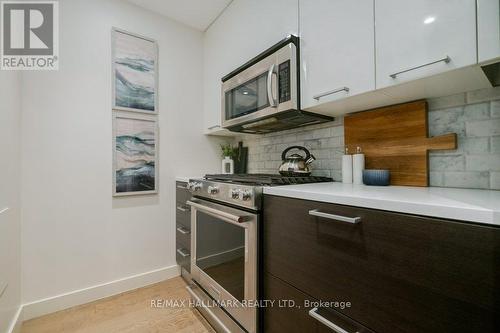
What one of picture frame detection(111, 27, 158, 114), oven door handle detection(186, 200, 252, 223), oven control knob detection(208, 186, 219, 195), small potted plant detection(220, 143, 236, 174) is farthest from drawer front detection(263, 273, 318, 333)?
picture frame detection(111, 27, 158, 114)

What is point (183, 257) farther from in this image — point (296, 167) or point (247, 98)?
point (247, 98)

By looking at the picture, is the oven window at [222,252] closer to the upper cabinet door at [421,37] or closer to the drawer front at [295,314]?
the drawer front at [295,314]

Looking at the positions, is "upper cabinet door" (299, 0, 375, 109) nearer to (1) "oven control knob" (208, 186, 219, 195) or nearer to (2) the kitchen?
(2) the kitchen

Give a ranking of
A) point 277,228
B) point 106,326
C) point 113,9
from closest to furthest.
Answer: point 277,228 → point 106,326 → point 113,9

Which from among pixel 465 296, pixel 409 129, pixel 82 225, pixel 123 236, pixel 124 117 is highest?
pixel 124 117

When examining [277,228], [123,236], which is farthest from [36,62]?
[277,228]

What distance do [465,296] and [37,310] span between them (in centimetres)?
247

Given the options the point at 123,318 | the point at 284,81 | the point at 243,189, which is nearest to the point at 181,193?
the point at 123,318

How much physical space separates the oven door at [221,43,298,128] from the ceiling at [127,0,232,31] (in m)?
0.77

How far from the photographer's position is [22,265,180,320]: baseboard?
1.61 metres

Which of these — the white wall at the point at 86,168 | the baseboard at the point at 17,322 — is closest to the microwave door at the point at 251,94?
the white wall at the point at 86,168

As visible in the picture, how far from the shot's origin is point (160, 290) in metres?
1.97

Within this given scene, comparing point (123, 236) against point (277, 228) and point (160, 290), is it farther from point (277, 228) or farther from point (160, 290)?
point (277, 228)

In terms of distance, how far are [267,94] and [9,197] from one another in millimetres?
1714
